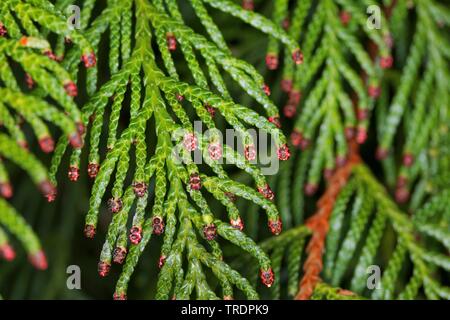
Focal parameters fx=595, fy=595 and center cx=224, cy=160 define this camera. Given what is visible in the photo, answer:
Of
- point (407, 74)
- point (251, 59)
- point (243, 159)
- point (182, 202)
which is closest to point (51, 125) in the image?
point (251, 59)

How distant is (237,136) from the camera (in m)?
1.76

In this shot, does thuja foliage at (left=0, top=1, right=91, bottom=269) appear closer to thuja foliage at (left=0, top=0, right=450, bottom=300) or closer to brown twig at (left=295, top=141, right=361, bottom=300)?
thuja foliage at (left=0, top=0, right=450, bottom=300)

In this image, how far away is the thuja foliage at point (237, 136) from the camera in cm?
145

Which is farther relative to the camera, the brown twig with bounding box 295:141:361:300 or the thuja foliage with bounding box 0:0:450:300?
the brown twig with bounding box 295:141:361:300

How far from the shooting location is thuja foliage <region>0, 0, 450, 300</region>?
1.45m

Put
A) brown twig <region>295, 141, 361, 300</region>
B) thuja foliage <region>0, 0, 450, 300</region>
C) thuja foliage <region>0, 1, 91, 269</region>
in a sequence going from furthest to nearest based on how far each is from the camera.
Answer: brown twig <region>295, 141, 361, 300</region> → thuja foliage <region>0, 0, 450, 300</region> → thuja foliage <region>0, 1, 91, 269</region>

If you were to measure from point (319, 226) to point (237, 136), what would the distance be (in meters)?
0.63

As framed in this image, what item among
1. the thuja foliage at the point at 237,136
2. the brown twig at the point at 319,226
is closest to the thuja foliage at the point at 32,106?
the thuja foliage at the point at 237,136

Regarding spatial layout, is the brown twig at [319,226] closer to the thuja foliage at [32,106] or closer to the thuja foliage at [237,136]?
the thuja foliage at [237,136]

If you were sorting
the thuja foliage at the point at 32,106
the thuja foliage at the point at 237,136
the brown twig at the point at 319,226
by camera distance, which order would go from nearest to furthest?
1. the thuja foliage at the point at 32,106
2. the thuja foliage at the point at 237,136
3. the brown twig at the point at 319,226

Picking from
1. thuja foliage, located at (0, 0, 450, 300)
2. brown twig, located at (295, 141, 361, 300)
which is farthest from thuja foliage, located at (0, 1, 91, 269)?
brown twig, located at (295, 141, 361, 300)

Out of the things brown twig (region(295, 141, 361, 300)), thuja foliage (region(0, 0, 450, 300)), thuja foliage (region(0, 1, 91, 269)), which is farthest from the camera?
brown twig (region(295, 141, 361, 300))

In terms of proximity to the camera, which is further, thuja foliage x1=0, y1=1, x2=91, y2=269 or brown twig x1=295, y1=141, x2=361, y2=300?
brown twig x1=295, y1=141, x2=361, y2=300

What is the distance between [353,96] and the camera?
104 inches
